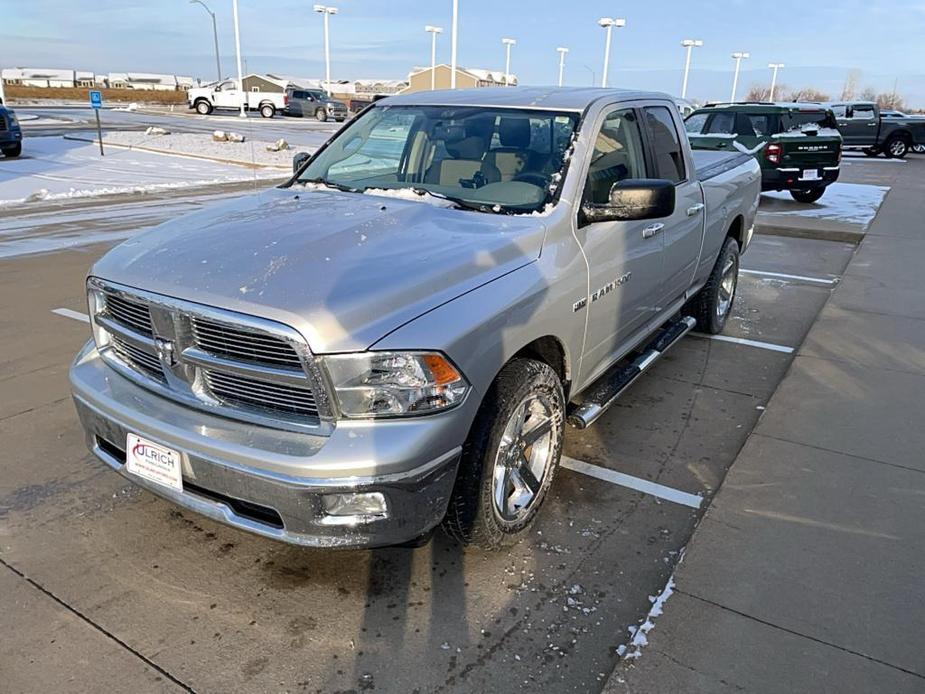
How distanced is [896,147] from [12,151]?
2857 centimetres

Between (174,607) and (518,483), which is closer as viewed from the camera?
(174,607)

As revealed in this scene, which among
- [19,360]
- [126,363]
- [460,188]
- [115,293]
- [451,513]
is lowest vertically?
[19,360]

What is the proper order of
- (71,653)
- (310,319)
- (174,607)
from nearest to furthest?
(310,319) → (71,653) → (174,607)

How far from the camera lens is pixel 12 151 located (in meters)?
18.2

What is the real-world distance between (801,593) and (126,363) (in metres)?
2.90

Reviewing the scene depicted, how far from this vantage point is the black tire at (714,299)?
19.2ft

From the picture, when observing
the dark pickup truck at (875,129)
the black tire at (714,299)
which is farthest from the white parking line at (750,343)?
the dark pickup truck at (875,129)

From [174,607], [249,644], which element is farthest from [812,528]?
[174,607]

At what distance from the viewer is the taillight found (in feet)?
43.6

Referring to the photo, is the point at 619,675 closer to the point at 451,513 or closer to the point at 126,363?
the point at 451,513

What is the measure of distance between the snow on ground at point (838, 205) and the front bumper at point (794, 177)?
0.42 m

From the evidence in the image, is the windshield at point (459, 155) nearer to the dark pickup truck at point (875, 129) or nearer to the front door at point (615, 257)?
the front door at point (615, 257)

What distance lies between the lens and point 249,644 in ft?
8.36

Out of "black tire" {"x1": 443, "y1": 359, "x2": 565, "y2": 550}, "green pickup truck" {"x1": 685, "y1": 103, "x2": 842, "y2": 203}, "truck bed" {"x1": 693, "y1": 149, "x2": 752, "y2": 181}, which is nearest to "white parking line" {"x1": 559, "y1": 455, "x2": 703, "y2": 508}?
"black tire" {"x1": 443, "y1": 359, "x2": 565, "y2": 550}
